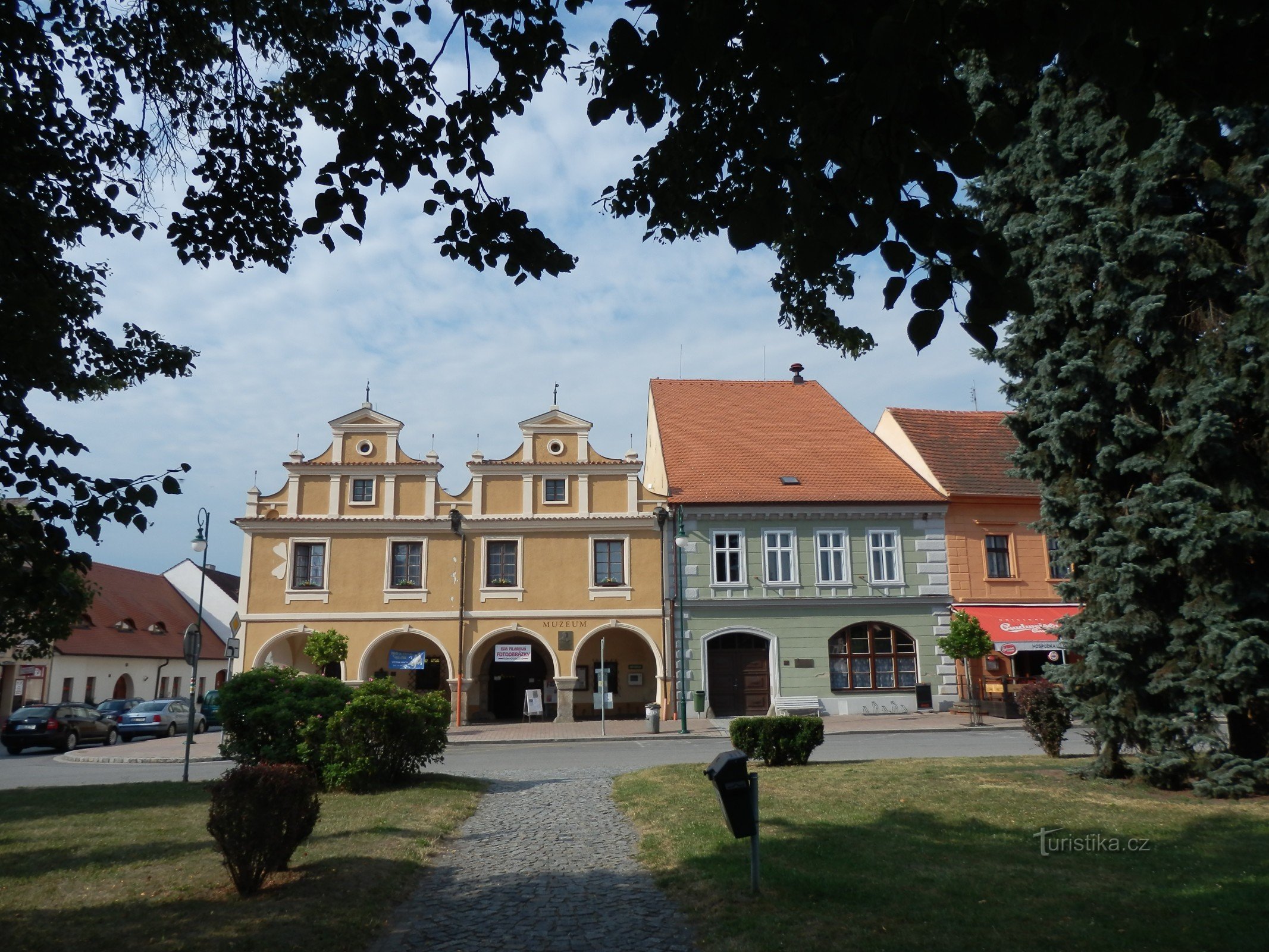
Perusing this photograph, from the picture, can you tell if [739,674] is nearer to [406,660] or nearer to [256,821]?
[406,660]

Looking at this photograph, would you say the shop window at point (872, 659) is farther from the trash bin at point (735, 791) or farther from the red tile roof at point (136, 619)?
the red tile roof at point (136, 619)

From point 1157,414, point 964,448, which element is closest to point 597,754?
point 1157,414

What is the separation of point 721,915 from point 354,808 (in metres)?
6.02

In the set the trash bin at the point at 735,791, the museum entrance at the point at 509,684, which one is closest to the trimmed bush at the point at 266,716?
the trash bin at the point at 735,791

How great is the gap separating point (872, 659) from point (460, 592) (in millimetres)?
13313

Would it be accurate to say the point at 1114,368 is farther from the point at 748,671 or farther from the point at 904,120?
the point at 748,671

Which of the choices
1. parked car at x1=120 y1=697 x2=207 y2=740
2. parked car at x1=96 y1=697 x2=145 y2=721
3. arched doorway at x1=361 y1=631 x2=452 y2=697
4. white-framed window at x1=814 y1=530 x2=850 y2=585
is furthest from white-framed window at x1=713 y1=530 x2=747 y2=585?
parked car at x1=96 y1=697 x2=145 y2=721

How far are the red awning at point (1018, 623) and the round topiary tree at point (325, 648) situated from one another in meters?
19.2

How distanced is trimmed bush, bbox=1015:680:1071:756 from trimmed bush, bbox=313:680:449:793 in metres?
8.91

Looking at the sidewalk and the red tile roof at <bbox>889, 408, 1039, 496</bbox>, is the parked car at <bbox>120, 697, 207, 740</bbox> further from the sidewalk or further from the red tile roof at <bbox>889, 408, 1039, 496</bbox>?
the red tile roof at <bbox>889, 408, 1039, 496</bbox>

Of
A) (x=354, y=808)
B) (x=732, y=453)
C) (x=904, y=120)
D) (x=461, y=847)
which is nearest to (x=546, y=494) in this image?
(x=732, y=453)

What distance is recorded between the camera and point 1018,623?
29875 millimetres

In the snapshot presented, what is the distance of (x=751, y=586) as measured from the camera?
98.4 feet

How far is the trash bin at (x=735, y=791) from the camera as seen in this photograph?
6574 mm
